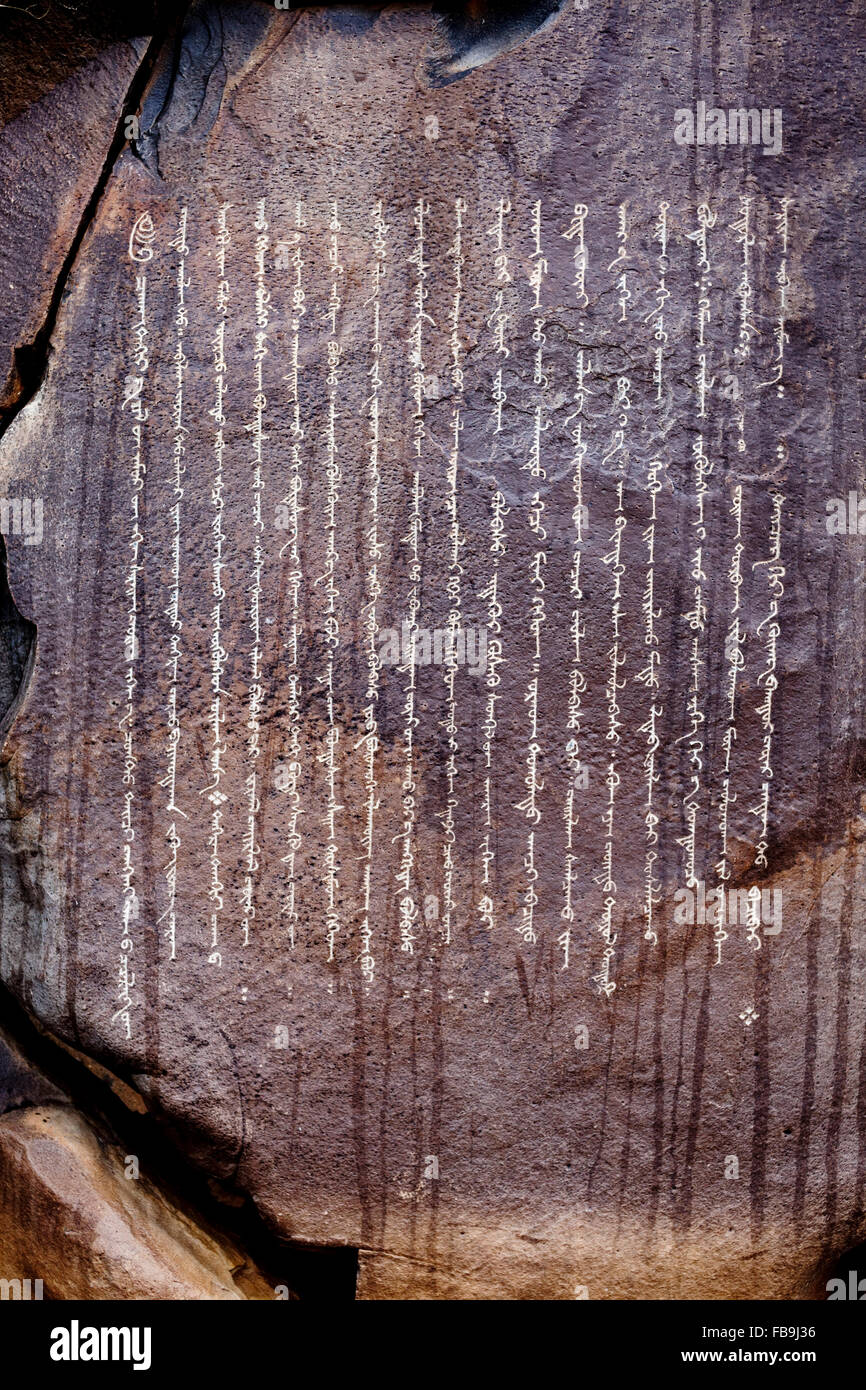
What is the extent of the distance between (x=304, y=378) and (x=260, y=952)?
111 cm

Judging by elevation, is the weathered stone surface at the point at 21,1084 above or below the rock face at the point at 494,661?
below

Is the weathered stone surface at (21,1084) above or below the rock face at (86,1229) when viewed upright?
above

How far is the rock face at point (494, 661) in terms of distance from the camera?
1911 millimetres

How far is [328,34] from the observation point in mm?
1956

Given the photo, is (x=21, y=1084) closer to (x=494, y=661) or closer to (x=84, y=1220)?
(x=84, y=1220)

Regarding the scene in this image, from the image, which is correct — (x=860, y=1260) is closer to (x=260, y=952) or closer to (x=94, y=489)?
(x=260, y=952)

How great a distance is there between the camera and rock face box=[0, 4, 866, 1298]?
6.27 feet

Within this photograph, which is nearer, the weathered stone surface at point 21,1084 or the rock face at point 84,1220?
the rock face at point 84,1220

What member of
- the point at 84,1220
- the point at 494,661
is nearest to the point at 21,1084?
the point at 84,1220

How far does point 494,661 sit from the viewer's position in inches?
75.3

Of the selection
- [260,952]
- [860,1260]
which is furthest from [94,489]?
[860,1260]

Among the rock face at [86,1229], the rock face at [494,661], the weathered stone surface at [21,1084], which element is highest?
the rock face at [494,661]

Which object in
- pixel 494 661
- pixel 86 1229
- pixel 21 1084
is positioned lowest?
pixel 86 1229

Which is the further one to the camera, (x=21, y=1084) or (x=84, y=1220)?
(x=21, y=1084)
